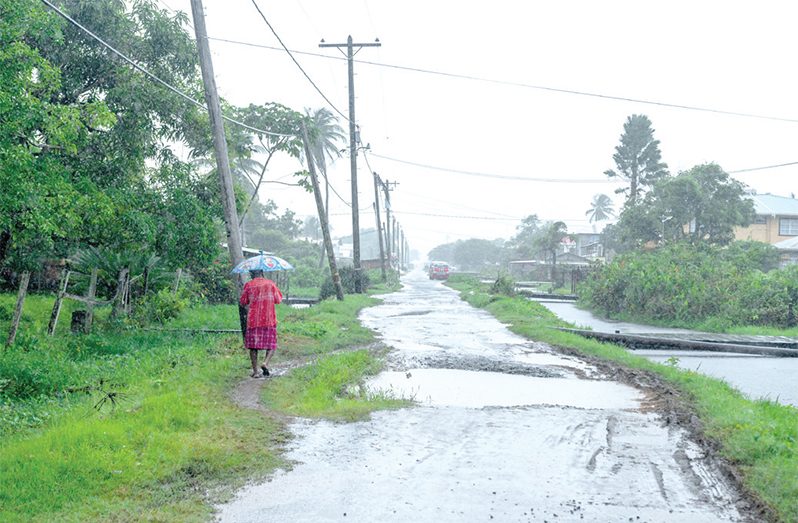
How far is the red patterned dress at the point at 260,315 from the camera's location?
38.4 feet

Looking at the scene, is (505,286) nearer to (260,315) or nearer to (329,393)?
(260,315)

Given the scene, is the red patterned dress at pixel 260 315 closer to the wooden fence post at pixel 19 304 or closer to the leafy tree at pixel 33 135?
the leafy tree at pixel 33 135

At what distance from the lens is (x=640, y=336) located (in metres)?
19.7

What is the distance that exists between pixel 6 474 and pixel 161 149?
12385mm

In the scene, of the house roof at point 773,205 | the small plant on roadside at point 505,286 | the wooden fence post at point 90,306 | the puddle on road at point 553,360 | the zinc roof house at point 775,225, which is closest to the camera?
the puddle on road at point 553,360

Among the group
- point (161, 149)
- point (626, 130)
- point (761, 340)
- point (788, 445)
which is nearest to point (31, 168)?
point (161, 149)

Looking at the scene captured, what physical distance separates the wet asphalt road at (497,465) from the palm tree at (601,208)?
107701 mm

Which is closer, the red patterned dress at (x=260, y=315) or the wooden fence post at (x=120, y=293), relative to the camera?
the red patterned dress at (x=260, y=315)

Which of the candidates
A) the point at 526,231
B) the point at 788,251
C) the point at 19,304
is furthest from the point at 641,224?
the point at 526,231

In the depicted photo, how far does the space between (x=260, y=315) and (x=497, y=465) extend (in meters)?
5.74

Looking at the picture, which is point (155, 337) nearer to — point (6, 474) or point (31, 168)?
point (31, 168)

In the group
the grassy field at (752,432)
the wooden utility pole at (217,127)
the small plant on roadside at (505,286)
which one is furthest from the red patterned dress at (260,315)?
the small plant on roadside at (505,286)

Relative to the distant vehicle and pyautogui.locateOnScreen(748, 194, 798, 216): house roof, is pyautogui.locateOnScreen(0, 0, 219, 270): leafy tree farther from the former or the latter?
the distant vehicle

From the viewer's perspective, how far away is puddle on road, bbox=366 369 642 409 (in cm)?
1055
